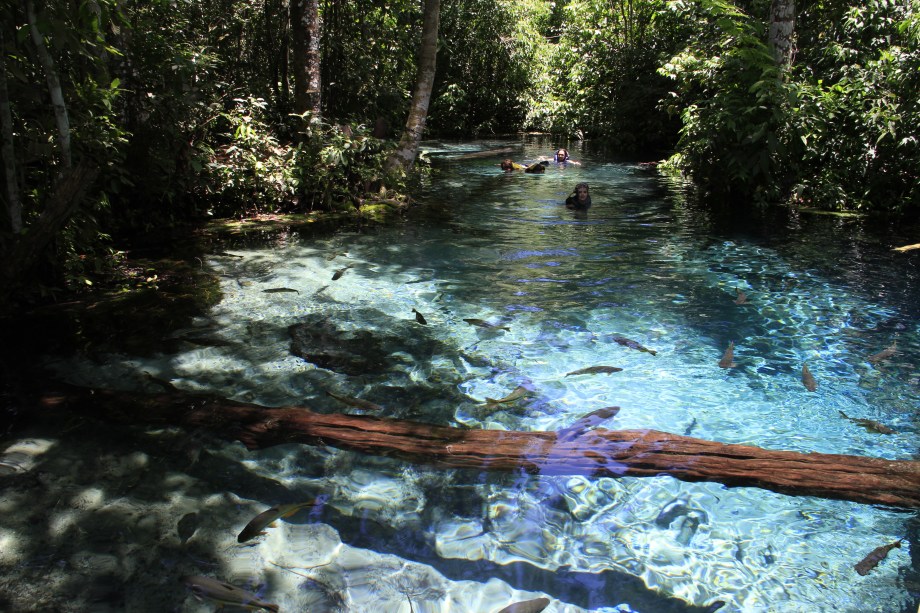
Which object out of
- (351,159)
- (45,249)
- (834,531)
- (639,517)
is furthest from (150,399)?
(351,159)

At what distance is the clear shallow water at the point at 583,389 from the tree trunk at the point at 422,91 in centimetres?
289

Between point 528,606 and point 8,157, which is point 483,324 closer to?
point 528,606

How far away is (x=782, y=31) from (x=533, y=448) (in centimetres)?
1189

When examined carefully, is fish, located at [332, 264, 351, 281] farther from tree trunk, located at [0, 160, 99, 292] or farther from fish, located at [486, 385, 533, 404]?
fish, located at [486, 385, 533, 404]

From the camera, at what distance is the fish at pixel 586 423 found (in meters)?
4.17

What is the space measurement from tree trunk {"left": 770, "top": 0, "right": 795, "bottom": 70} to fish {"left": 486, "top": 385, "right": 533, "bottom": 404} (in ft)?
34.2

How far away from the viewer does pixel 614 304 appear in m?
7.19

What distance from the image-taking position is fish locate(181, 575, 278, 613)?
2785 millimetres

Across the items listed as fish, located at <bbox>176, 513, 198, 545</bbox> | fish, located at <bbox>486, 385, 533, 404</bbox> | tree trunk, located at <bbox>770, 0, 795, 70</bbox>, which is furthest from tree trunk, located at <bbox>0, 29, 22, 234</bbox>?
tree trunk, located at <bbox>770, 0, 795, 70</bbox>

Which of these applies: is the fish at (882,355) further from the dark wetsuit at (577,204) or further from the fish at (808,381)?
the dark wetsuit at (577,204)

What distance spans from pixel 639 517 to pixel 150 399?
3558 mm

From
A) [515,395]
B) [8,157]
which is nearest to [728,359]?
[515,395]

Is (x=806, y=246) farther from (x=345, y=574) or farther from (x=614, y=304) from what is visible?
(x=345, y=574)

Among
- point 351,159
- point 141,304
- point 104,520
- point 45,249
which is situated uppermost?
point 351,159
